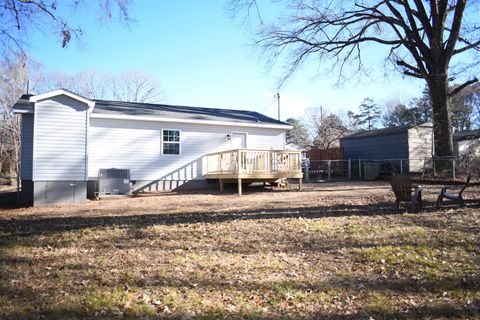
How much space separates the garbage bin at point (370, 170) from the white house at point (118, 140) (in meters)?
5.16

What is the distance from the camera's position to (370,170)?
20875mm

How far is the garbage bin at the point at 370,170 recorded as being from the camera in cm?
2080

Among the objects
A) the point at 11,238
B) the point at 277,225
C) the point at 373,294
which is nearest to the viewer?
the point at 373,294

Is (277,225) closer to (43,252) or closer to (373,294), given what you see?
(373,294)

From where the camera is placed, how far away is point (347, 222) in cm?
782

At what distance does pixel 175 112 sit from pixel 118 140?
3.25m

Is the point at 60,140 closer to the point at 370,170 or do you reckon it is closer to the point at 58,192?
the point at 58,192

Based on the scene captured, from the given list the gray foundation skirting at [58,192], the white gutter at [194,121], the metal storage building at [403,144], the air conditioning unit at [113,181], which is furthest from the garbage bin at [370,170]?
the gray foundation skirting at [58,192]

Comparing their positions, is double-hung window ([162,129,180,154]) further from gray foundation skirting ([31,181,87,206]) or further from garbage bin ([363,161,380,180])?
garbage bin ([363,161,380,180])

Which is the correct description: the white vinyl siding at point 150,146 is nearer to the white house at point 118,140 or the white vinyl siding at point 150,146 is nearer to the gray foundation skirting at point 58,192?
the white house at point 118,140

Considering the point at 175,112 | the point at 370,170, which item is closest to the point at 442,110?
the point at 370,170

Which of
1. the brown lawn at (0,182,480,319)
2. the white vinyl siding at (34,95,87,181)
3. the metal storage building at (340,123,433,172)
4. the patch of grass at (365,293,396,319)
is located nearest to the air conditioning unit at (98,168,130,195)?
the white vinyl siding at (34,95,87,181)

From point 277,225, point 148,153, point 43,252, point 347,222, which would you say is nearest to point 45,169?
point 148,153

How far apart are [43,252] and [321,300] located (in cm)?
429
